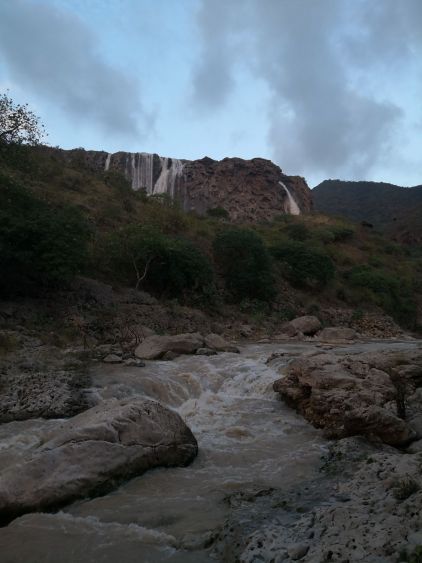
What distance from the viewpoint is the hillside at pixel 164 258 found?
54.5 ft

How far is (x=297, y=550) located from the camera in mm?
3410

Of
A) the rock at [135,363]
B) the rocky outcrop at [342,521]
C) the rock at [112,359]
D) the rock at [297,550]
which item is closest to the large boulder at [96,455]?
the rocky outcrop at [342,521]

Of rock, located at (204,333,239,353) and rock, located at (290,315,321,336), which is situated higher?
rock, located at (290,315,321,336)

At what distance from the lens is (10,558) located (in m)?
4.02

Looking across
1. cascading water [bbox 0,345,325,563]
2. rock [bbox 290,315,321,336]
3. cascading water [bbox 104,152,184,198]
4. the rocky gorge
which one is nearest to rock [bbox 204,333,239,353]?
cascading water [bbox 0,345,325,563]

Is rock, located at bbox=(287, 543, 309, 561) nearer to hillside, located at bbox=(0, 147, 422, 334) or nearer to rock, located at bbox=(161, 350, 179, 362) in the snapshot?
rock, located at bbox=(161, 350, 179, 362)

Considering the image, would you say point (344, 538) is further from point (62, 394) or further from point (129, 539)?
point (62, 394)

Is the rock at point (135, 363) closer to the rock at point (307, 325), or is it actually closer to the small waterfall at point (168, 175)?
the rock at point (307, 325)

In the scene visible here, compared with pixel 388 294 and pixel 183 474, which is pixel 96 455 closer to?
pixel 183 474

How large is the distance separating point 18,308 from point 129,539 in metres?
12.6

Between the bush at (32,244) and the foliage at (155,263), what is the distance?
3.95 metres

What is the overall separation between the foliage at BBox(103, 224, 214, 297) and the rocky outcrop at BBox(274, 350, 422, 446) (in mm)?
12727

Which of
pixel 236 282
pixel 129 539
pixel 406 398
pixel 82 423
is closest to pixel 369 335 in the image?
pixel 236 282

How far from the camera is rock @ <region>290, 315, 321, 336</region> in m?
20.6
